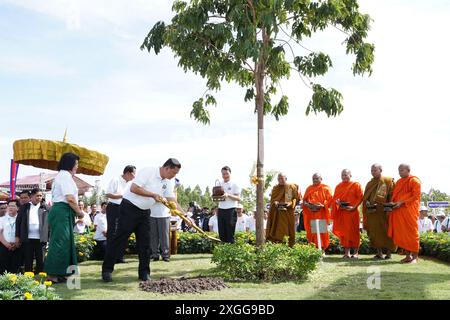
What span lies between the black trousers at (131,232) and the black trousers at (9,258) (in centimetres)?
238

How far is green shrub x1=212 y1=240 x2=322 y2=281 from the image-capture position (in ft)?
26.7

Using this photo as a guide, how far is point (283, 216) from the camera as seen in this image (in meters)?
12.1

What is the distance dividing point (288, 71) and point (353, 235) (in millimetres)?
4297

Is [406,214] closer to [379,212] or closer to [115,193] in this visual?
[379,212]

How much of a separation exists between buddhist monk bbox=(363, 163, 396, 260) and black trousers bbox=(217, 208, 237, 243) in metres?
3.06

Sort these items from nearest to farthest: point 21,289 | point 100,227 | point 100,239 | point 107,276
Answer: point 21,289 < point 107,276 < point 100,239 < point 100,227

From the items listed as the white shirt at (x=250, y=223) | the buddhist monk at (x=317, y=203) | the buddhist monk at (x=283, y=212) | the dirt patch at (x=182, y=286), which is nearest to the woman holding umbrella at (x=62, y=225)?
the dirt patch at (x=182, y=286)

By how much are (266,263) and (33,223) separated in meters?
4.16

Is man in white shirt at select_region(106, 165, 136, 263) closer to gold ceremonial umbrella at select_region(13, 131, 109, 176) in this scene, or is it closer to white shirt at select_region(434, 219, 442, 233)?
gold ceremonial umbrella at select_region(13, 131, 109, 176)

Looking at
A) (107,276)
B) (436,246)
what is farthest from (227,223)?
(436,246)

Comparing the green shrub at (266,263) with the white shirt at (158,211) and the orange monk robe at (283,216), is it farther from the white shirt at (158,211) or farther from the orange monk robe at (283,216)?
the orange monk robe at (283,216)

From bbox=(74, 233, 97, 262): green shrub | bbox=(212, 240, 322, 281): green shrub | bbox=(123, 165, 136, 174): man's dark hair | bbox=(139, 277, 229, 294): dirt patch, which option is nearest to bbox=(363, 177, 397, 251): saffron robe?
bbox=(212, 240, 322, 281): green shrub

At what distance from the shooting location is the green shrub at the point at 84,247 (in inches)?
448

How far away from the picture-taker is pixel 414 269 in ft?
32.7
